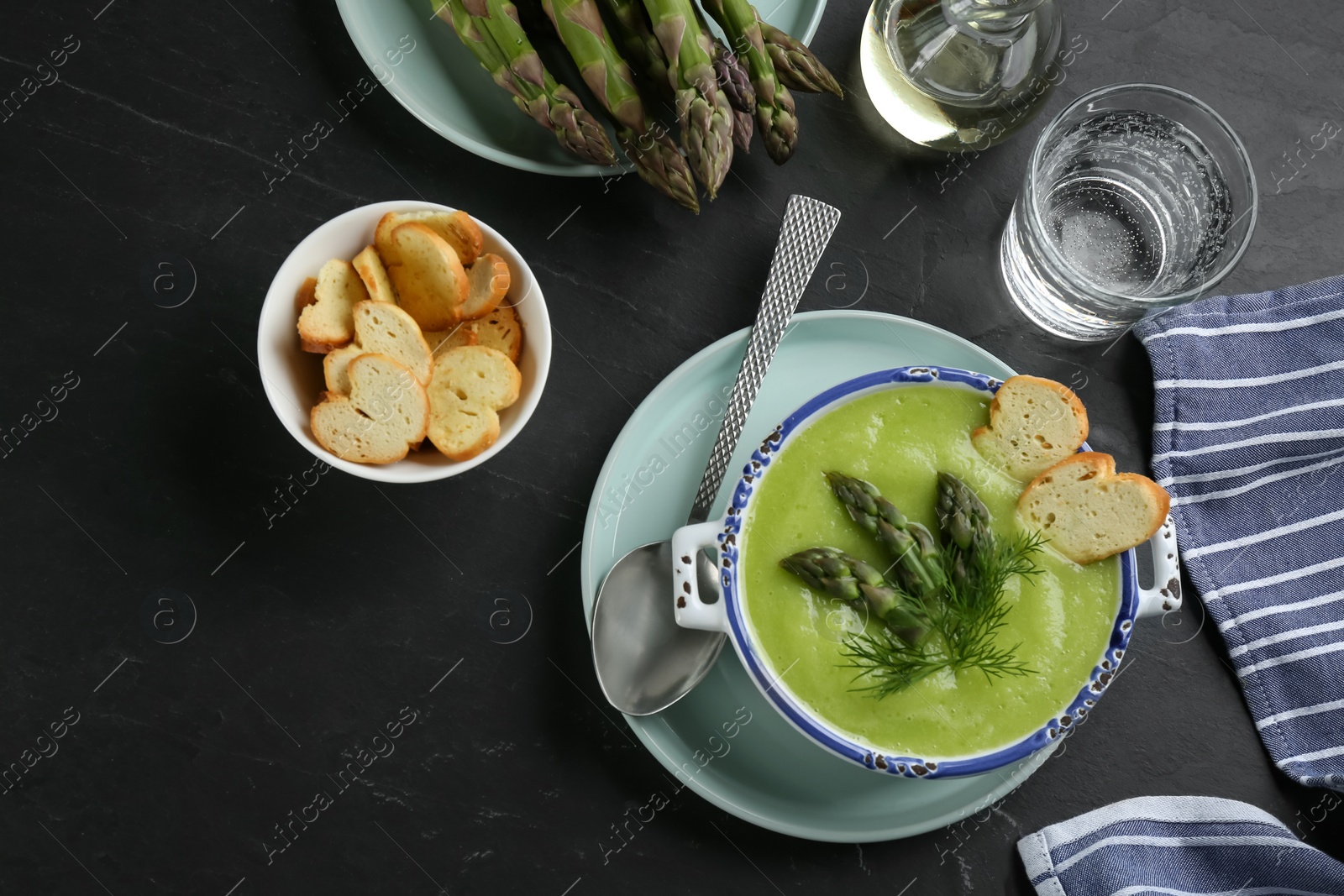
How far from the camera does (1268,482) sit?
207 cm

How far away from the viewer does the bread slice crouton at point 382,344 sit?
1716mm

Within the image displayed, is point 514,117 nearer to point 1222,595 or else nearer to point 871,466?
point 871,466

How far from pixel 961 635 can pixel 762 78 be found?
1.11 metres

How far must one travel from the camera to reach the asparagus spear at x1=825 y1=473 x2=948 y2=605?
5.40 ft

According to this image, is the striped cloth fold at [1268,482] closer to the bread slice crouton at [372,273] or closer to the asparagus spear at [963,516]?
the asparagus spear at [963,516]

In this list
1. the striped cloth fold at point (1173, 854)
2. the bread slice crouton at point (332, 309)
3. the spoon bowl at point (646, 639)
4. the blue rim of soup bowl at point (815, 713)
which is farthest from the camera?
the striped cloth fold at point (1173, 854)

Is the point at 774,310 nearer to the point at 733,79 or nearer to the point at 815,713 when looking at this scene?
the point at 733,79

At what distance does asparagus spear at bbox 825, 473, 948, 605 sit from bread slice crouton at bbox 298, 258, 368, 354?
2.95 ft

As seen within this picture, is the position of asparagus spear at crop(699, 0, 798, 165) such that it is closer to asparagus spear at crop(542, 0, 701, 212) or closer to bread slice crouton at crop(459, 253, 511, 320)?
asparagus spear at crop(542, 0, 701, 212)

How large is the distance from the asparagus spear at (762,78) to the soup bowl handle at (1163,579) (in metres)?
1.01

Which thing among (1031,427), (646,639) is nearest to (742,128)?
(1031,427)

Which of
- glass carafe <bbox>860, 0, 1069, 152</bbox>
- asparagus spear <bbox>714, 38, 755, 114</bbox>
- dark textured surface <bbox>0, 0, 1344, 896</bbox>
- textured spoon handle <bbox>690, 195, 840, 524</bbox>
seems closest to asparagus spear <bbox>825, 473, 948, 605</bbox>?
textured spoon handle <bbox>690, 195, 840, 524</bbox>

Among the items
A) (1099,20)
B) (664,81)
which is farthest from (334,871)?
(1099,20)

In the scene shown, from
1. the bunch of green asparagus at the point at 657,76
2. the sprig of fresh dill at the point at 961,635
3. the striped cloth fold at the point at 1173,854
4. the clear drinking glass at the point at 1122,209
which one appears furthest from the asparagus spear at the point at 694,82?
the striped cloth fold at the point at 1173,854
